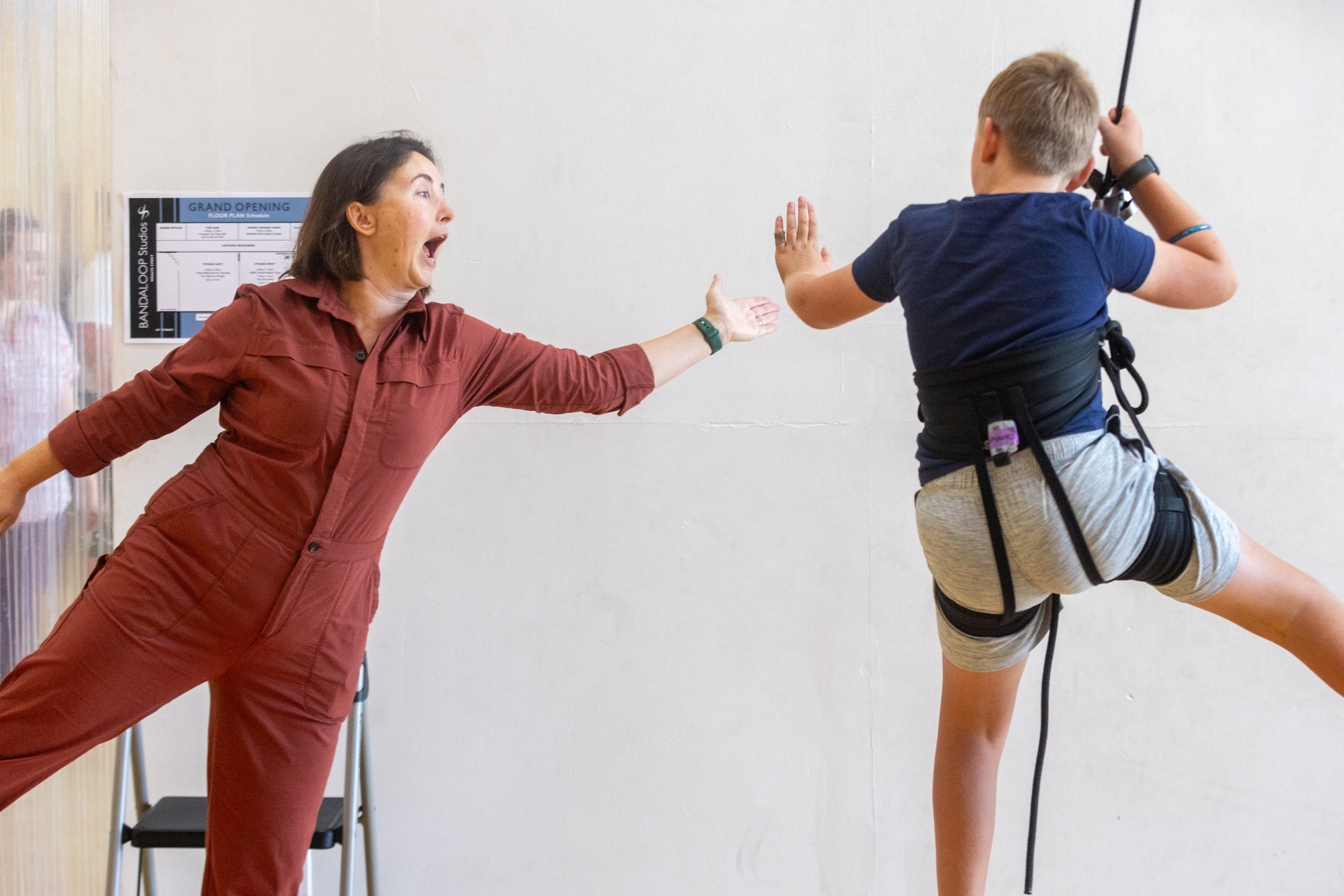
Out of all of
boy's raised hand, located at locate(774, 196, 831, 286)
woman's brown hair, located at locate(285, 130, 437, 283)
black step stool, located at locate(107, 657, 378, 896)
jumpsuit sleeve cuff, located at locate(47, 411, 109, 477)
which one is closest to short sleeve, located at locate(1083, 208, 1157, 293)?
boy's raised hand, located at locate(774, 196, 831, 286)

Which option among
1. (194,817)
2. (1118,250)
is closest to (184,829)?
(194,817)

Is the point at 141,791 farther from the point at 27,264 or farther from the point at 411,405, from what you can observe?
the point at 27,264

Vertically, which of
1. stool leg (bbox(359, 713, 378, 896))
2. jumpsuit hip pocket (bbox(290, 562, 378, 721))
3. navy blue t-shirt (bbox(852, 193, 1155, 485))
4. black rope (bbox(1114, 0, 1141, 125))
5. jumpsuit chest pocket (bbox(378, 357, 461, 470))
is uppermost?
black rope (bbox(1114, 0, 1141, 125))

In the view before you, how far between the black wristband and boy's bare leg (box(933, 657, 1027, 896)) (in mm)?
891

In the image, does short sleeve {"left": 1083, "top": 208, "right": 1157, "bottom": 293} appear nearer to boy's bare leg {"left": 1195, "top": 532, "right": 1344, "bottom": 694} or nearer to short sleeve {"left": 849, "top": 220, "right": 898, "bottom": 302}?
short sleeve {"left": 849, "top": 220, "right": 898, "bottom": 302}

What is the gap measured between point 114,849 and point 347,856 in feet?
1.66

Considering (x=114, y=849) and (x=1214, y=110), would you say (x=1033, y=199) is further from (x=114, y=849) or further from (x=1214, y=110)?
(x=114, y=849)

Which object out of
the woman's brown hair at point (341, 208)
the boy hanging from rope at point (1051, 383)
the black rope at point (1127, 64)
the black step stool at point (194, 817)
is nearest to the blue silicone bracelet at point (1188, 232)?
the boy hanging from rope at point (1051, 383)

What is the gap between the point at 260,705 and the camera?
1542mm

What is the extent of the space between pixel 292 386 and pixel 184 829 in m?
1.03

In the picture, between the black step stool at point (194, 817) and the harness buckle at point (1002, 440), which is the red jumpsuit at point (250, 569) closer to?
the black step stool at point (194, 817)

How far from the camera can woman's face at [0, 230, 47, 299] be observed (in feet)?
7.23

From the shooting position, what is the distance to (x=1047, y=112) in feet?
4.49

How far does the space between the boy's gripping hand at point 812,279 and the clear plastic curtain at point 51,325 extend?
5.76ft
